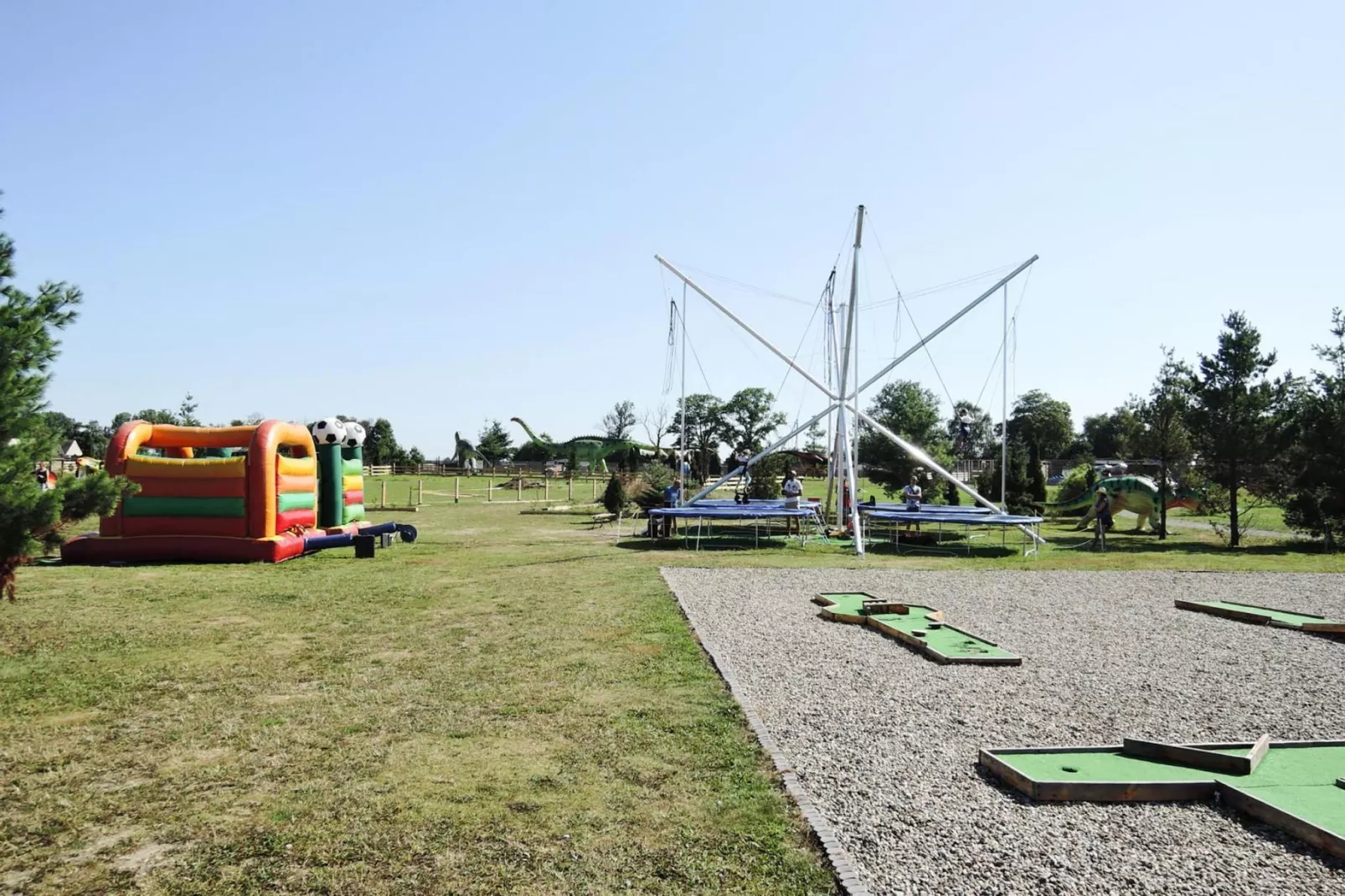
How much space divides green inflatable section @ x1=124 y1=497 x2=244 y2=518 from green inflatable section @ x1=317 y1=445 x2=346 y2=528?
2.68 meters

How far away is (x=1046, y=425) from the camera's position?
85.1 metres

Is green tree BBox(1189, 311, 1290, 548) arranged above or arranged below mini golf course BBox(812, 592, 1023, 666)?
above

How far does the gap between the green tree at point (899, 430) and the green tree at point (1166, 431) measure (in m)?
16.4

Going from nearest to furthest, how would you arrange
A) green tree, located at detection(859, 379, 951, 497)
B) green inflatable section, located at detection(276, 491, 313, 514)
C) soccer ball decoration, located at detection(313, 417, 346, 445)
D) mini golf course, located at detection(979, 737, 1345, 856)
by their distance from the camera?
1. mini golf course, located at detection(979, 737, 1345, 856)
2. green inflatable section, located at detection(276, 491, 313, 514)
3. soccer ball decoration, located at detection(313, 417, 346, 445)
4. green tree, located at detection(859, 379, 951, 497)

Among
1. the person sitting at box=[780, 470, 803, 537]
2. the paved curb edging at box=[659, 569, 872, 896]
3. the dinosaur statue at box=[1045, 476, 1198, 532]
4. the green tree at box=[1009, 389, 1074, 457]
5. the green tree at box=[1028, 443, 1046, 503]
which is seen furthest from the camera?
the green tree at box=[1009, 389, 1074, 457]

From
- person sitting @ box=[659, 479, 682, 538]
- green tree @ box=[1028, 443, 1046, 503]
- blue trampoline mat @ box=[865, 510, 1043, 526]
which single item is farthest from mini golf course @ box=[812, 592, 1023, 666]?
green tree @ box=[1028, 443, 1046, 503]

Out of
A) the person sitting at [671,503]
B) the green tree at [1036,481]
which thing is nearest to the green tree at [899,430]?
the green tree at [1036,481]

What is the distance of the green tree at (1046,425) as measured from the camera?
8512 centimetres

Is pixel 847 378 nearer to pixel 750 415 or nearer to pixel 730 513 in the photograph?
pixel 730 513

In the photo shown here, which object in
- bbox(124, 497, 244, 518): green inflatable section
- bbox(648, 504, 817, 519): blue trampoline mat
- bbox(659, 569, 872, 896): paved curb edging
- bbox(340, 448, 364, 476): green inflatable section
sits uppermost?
bbox(340, 448, 364, 476): green inflatable section

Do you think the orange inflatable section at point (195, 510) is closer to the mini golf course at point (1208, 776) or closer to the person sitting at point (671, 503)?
the person sitting at point (671, 503)

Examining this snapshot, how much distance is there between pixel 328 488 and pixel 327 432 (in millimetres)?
1108

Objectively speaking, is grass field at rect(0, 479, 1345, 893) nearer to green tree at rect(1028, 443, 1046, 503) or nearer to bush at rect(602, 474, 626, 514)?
bush at rect(602, 474, 626, 514)

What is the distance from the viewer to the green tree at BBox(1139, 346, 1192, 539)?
24.9m
